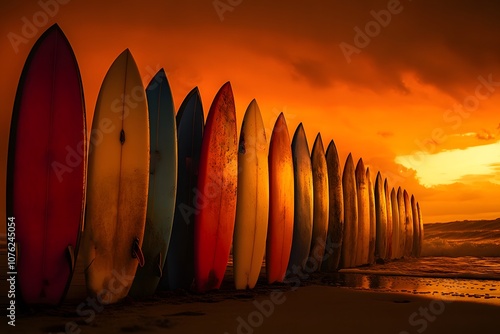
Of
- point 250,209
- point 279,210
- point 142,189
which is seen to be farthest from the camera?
point 279,210

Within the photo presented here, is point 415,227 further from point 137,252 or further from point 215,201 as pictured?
point 137,252

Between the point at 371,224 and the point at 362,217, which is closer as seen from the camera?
the point at 362,217

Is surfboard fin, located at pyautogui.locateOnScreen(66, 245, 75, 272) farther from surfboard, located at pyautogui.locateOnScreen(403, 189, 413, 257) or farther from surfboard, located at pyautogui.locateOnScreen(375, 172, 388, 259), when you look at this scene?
surfboard, located at pyautogui.locateOnScreen(403, 189, 413, 257)

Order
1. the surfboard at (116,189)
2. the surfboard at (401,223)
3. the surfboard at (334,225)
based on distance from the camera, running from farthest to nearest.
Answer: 1. the surfboard at (401,223)
2. the surfboard at (334,225)
3. the surfboard at (116,189)

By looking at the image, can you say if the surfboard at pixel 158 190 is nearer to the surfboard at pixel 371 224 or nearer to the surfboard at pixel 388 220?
the surfboard at pixel 371 224

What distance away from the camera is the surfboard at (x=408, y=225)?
12.4 m

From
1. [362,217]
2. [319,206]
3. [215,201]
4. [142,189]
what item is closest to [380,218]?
[362,217]

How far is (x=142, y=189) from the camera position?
411 centimetres

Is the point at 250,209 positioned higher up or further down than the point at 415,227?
higher up

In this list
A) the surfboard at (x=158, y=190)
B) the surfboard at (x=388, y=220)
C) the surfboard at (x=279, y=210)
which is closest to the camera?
the surfboard at (x=158, y=190)

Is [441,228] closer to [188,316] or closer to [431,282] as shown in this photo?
[431,282]

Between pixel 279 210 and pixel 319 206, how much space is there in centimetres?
131

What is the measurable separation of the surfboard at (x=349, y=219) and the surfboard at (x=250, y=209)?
2.75 m

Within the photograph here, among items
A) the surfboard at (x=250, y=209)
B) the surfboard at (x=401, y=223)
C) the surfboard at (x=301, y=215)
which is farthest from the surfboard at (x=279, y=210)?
the surfboard at (x=401, y=223)
